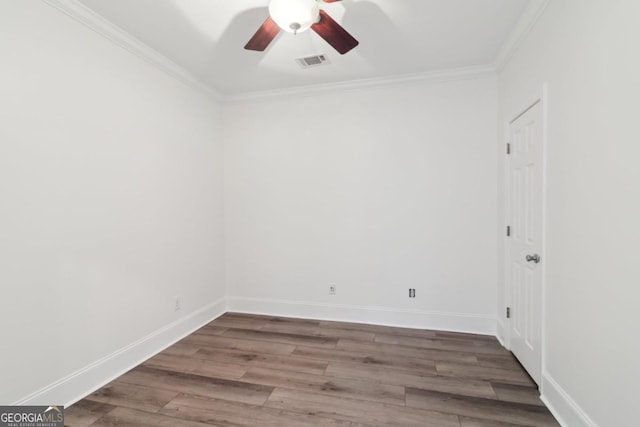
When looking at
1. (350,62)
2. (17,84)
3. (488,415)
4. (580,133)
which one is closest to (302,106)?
(350,62)

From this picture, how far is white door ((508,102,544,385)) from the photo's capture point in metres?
2.14

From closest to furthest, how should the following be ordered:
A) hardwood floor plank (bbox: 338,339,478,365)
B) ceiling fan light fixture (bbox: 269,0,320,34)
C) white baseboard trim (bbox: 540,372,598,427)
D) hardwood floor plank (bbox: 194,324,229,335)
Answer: white baseboard trim (bbox: 540,372,598,427), ceiling fan light fixture (bbox: 269,0,320,34), hardwood floor plank (bbox: 338,339,478,365), hardwood floor plank (bbox: 194,324,229,335)

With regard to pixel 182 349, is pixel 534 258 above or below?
above

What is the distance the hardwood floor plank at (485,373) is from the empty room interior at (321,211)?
0.10ft

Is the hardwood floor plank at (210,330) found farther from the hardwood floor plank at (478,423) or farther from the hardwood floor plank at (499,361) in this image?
the hardwood floor plank at (499,361)

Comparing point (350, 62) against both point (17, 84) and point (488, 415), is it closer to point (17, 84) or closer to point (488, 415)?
point (17, 84)

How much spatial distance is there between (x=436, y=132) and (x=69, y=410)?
394 centimetres

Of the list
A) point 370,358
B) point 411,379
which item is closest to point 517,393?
point 411,379

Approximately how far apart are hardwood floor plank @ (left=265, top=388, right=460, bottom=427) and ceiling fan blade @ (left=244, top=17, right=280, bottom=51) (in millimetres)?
2562

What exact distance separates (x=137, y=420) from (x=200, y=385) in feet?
1.49

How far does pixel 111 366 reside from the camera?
237 cm

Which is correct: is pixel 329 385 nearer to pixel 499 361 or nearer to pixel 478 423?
pixel 478 423

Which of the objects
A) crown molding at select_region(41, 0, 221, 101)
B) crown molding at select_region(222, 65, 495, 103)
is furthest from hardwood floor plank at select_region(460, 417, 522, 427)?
crown molding at select_region(41, 0, 221, 101)

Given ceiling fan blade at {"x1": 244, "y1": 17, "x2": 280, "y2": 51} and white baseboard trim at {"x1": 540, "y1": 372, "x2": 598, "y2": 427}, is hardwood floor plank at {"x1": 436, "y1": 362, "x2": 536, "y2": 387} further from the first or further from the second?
ceiling fan blade at {"x1": 244, "y1": 17, "x2": 280, "y2": 51}
